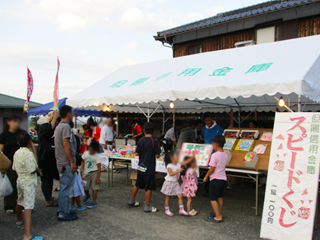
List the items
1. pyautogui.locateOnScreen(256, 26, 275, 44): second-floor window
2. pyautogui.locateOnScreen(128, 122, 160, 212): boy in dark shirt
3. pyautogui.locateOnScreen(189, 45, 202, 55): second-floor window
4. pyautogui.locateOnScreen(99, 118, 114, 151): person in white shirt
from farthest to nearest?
pyautogui.locateOnScreen(189, 45, 202, 55): second-floor window → pyautogui.locateOnScreen(256, 26, 275, 44): second-floor window → pyautogui.locateOnScreen(99, 118, 114, 151): person in white shirt → pyautogui.locateOnScreen(128, 122, 160, 212): boy in dark shirt

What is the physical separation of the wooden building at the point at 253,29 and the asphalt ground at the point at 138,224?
880 cm

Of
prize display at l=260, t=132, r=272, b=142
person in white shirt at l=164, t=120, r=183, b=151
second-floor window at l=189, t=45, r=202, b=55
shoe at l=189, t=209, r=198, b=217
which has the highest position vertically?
second-floor window at l=189, t=45, r=202, b=55

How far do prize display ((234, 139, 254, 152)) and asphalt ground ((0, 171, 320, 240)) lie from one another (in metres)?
1.11

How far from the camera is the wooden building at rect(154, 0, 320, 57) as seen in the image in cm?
1048

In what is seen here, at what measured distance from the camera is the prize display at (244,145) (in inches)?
201

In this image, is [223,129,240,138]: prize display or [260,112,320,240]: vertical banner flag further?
[223,129,240,138]: prize display

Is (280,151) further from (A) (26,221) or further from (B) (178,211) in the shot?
(A) (26,221)

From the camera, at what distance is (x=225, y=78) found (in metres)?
4.96

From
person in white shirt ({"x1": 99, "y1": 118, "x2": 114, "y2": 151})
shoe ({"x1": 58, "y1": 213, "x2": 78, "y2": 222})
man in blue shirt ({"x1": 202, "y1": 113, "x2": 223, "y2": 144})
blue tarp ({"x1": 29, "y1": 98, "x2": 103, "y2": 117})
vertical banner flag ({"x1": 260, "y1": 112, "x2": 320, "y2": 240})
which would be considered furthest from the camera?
blue tarp ({"x1": 29, "y1": 98, "x2": 103, "y2": 117})

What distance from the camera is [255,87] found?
169 inches

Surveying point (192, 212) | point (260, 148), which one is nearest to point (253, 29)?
point (260, 148)

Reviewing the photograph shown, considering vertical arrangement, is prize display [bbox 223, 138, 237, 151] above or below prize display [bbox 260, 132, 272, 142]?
below

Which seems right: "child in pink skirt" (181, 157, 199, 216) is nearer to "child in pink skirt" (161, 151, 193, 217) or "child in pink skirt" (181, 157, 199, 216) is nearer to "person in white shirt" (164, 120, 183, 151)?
"child in pink skirt" (161, 151, 193, 217)

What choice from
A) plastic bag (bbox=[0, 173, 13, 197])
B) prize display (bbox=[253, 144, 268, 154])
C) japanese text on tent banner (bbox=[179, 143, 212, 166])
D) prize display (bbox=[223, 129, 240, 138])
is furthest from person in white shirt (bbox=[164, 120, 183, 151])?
plastic bag (bbox=[0, 173, 13, 197])
